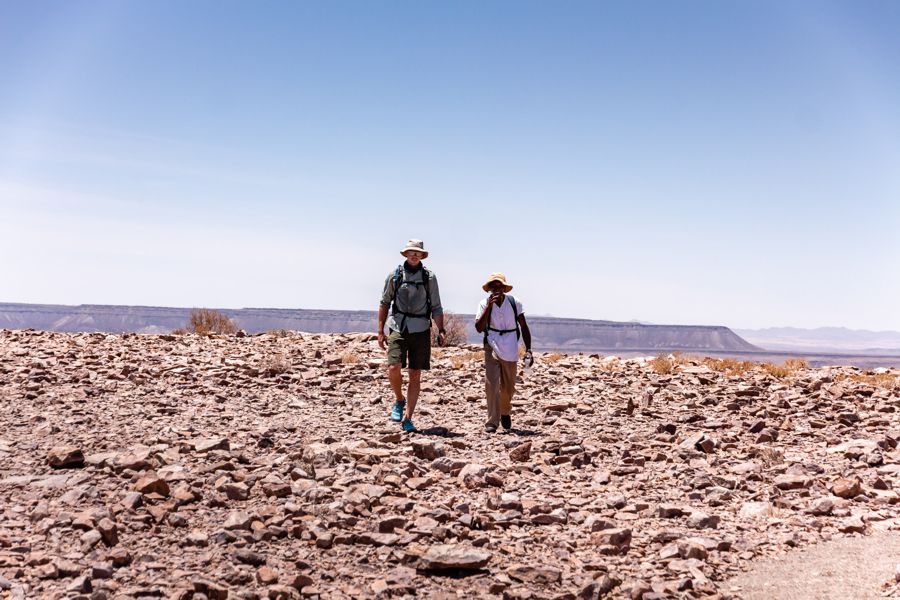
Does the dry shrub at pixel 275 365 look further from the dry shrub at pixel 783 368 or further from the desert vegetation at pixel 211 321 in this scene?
the desert vegetation at pixel 211 321

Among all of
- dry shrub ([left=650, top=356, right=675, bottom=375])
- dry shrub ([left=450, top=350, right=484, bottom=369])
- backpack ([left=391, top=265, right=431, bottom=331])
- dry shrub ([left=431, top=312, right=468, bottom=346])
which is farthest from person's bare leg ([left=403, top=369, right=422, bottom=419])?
dry shrub ([left=431, top=312, right=468, bottom=346])

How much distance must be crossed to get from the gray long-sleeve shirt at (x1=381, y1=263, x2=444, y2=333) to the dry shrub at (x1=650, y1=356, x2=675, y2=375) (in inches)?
285

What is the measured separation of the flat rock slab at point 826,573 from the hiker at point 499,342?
479 cm

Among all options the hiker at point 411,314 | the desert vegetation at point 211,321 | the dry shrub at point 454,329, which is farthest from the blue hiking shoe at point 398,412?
the desert vegetation at point 211,321

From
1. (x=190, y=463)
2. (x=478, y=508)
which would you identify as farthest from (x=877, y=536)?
(x=190, y=463)

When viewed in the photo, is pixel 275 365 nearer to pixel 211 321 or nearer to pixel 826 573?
pixel 826 573

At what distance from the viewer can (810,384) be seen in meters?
14.5

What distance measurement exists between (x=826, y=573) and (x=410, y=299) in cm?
574

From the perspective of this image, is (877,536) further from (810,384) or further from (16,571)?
(810,384)

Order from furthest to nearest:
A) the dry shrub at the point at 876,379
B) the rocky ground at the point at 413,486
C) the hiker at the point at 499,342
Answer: the dry shrub at the point at 876,379 → the hiker at the point at 499,342 → the rocky ground at the point at 413,486

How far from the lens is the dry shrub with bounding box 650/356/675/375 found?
1633 centimetres

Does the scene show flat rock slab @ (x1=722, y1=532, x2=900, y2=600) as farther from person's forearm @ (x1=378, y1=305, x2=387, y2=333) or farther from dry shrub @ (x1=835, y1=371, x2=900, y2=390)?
dry shrub @ (x1=835, y1=371, x2=900, y2=390)

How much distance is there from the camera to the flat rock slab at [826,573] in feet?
18.0

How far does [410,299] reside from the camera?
1031cm
